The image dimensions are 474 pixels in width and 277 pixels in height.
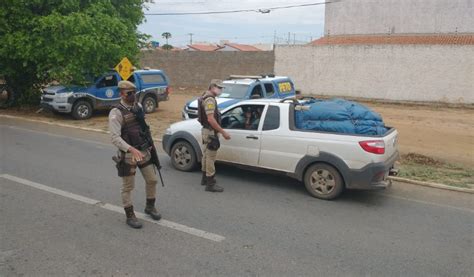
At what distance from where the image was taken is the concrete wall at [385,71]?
69.4 ft

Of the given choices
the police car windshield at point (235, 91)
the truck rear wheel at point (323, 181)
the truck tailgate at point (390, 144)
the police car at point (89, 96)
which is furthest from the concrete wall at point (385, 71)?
the truck rear wheel at point (323, 181)

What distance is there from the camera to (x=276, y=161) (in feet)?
21.8

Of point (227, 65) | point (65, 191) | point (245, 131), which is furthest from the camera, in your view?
point (227, 65)

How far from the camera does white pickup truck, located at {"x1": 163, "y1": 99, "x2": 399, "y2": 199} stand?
593 centimetres

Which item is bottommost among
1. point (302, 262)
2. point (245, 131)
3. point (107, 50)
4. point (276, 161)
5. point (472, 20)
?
point (302, 262)

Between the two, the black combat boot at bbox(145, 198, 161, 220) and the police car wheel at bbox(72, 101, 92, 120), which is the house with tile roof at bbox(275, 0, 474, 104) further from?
the black combat boot at bbox(145, 198, 161, 220)

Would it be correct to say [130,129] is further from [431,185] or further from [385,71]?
[385,71]

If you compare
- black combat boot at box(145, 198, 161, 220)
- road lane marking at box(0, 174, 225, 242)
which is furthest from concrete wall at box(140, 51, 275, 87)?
black combat boot at box(145, 198, 161, 220)

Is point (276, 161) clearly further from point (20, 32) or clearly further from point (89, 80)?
point (20, 32)

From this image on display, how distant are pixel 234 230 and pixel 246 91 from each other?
297 inches

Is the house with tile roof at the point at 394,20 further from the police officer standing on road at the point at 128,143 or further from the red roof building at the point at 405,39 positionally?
the police officer standing on road at the point at 128,143

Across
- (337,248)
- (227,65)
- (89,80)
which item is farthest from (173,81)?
(337,248)

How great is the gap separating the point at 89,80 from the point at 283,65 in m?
14.3

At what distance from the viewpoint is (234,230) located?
4.93 meters
